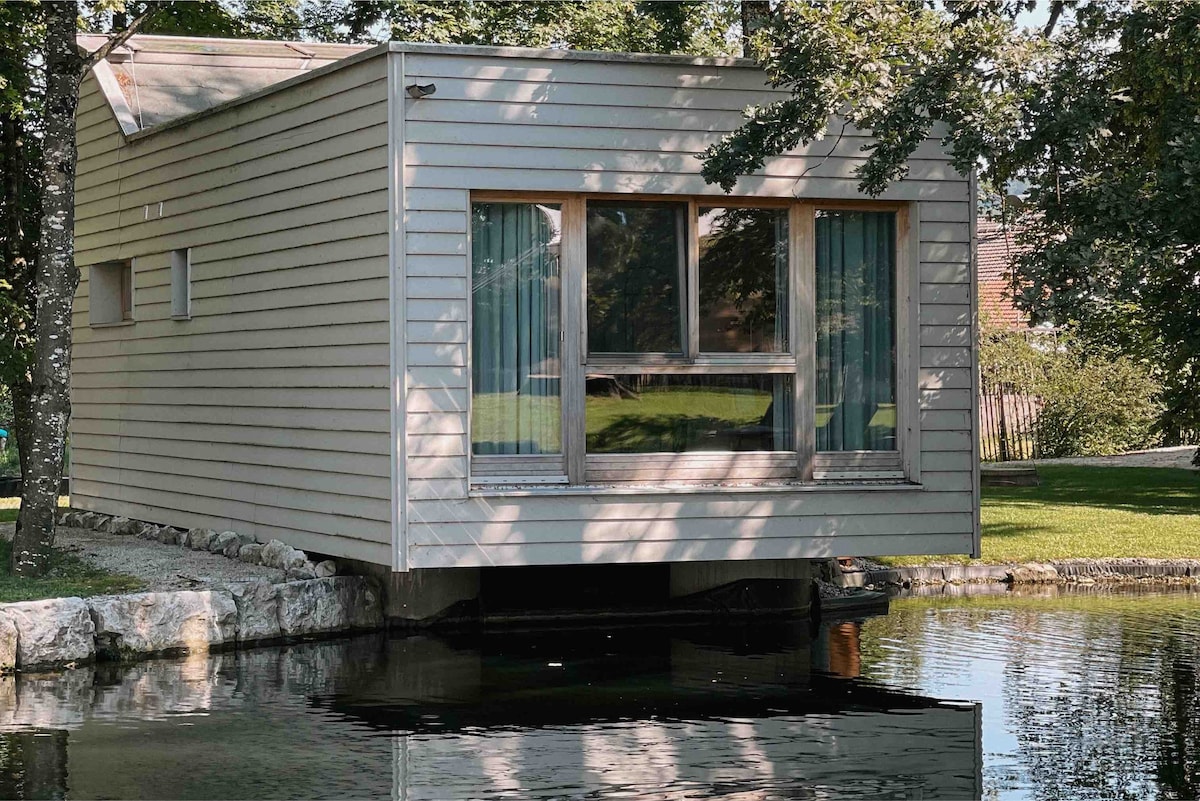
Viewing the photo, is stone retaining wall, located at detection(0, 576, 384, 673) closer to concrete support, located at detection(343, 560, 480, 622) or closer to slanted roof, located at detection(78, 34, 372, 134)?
concrete support, located at detection(343, 560, 480, 622)

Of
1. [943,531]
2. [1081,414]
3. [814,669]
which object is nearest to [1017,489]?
[1081,414]

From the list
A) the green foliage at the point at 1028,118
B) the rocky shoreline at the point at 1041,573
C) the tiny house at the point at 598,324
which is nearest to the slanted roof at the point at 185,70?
the tiny house at the point at 598,324

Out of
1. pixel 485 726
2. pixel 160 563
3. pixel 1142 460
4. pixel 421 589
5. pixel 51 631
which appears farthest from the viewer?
pixel 1142 460

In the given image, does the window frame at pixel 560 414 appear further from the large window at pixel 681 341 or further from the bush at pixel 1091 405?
the bush at pixel 1091 405

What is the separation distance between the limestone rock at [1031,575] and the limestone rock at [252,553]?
6254 millimetres

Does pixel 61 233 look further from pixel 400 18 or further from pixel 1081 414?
pixel 1081 414

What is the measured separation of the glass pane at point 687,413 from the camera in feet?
32.0

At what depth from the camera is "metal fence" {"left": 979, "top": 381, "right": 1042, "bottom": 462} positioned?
77.0ft

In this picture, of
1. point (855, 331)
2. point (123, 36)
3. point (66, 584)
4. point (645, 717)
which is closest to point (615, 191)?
point (855, 331)

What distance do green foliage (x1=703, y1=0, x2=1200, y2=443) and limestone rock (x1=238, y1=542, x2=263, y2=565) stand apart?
4.46 metres

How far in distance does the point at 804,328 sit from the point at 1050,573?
410cm

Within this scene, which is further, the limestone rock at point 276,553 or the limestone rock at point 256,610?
the limestone rock at point 276,553

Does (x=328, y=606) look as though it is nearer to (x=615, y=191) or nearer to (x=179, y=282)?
(x=615, y=191)

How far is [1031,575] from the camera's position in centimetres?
1259
